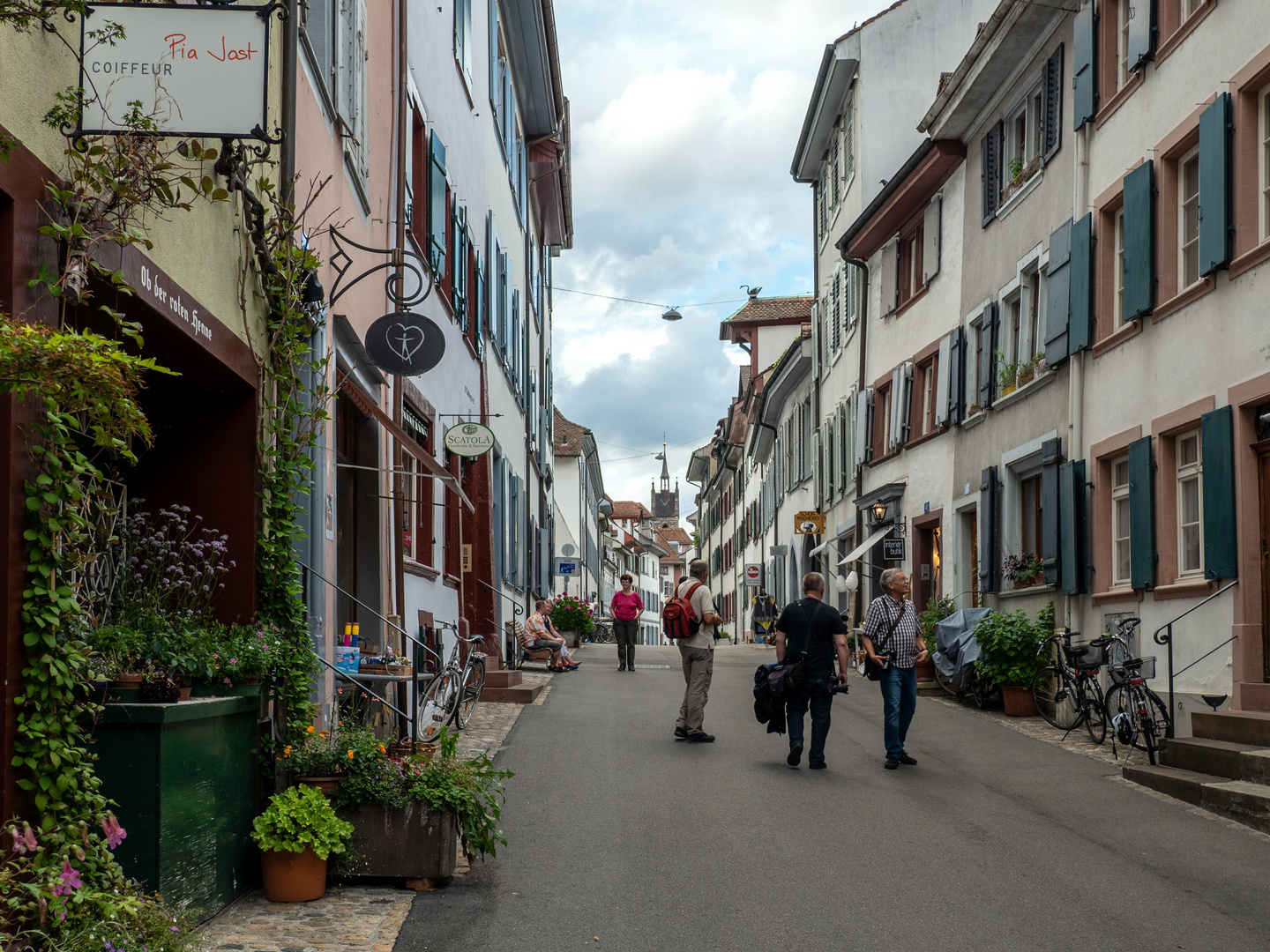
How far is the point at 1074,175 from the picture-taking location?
15547 mm

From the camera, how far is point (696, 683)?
13.0 m

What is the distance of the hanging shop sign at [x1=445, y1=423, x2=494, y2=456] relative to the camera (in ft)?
47.4

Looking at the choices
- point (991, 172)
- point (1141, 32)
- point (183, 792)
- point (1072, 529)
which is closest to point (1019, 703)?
point (1072, 529)

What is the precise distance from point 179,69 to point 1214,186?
914 centimetres

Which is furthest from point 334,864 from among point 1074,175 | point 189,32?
point 1074,175

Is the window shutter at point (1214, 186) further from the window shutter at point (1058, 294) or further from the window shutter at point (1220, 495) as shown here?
the window shutter at point (1058, 294)

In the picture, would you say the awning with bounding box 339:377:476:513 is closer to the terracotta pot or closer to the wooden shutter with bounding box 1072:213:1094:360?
the terracotta pot

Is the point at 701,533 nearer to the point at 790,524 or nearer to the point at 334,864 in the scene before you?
the point at 790,524

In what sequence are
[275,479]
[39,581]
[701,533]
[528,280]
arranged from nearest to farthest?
1. [39,581]
2. [275,479]
3. [528,280]
4. [701,533]

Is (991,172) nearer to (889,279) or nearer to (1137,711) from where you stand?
(889,279)

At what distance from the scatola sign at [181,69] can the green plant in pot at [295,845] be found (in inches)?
120

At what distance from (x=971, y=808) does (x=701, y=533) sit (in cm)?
6991

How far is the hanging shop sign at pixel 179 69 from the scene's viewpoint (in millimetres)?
5133

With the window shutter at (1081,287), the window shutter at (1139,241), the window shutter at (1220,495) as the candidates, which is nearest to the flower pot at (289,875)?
the window shutter at (1220,495)
